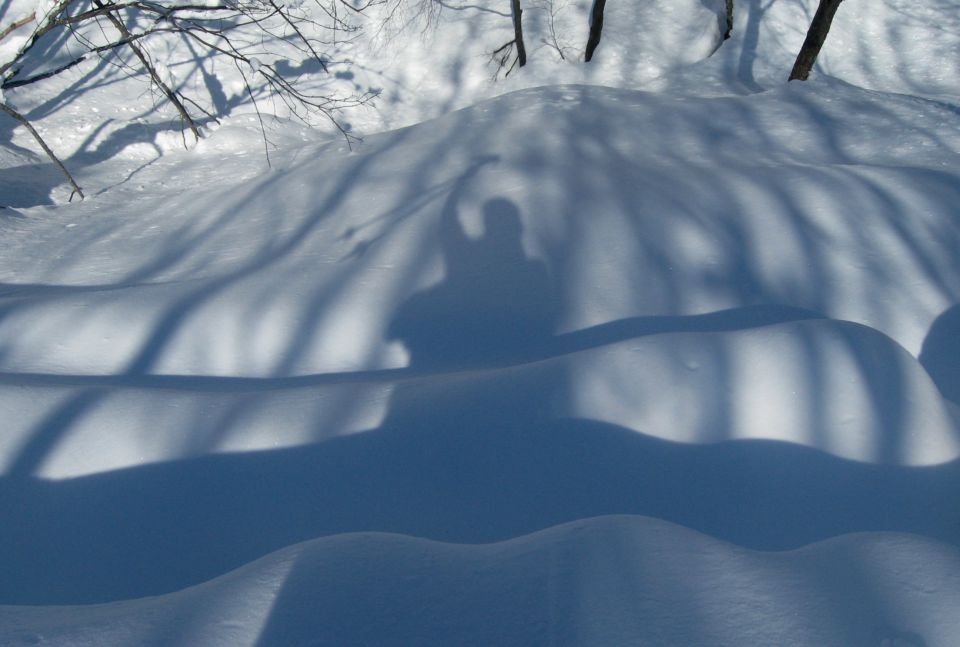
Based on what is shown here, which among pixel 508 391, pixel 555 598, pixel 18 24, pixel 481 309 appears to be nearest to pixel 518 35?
pixel 18 24

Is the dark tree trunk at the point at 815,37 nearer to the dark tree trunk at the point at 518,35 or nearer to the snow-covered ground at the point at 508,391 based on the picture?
the snow-covered ground at the point at 508,391

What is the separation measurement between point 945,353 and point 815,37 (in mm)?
4571

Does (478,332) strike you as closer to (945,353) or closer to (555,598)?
(555,598)

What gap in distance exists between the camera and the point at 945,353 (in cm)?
319

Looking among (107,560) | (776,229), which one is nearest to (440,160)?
(776,229)

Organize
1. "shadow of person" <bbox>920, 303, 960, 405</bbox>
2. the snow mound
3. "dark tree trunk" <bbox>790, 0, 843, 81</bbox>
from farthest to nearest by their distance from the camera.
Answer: "dark tree trunk" <bbox>790, 0, 843, 81</bbox>, "shadow of person" <bbox>920, 303, 960, 405</bbox>, the snow mound

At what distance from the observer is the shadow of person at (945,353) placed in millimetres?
3043

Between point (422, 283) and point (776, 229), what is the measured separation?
6.38ft

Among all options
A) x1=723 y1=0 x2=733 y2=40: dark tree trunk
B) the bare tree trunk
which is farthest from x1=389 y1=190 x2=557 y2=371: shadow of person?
x1=723 y1=0 x2=733 y2=40: dark tree trunk

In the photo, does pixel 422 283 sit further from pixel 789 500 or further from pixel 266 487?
pixel 789 500

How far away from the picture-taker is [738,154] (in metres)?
4.90

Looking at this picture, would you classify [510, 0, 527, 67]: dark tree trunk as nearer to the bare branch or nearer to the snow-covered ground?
the snow-covered ground

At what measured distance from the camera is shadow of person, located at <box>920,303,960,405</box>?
304 cm

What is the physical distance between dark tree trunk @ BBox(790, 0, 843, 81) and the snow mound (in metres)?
6.11
